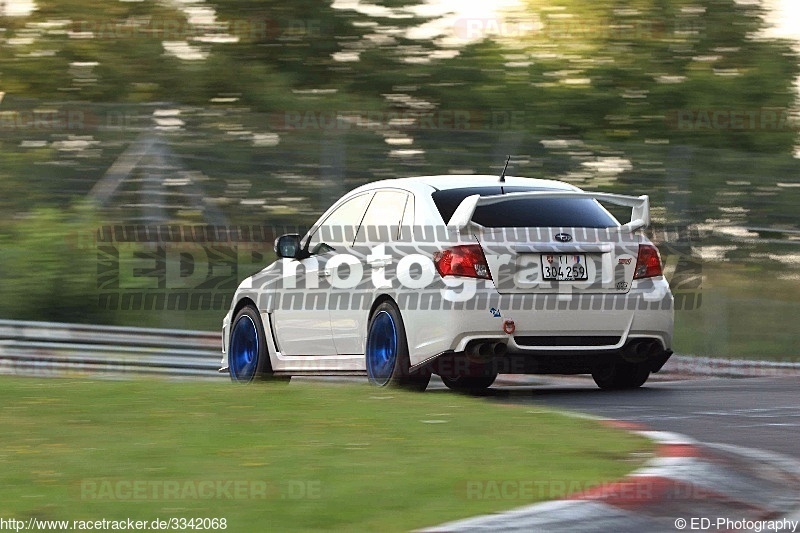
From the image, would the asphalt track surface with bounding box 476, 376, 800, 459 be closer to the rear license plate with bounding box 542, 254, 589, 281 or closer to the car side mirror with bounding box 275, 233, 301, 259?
the rear license plate with bounding box 542, 254, 589, 281

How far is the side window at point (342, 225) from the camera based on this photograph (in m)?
11.3

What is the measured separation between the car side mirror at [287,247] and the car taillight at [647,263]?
2.66 metres

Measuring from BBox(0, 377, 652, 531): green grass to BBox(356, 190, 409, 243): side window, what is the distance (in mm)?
1691

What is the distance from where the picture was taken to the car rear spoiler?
1027 centimetres

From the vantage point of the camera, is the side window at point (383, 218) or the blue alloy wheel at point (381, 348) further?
the side window at point (383, 218)

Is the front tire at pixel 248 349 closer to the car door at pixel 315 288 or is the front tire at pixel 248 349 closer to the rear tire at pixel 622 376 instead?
the car door at pixel 315 288

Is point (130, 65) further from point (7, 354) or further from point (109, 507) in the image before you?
point (109, 507)

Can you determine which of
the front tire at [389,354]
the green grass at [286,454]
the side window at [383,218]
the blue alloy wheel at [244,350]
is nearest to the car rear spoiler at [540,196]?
the side window at [383,218]

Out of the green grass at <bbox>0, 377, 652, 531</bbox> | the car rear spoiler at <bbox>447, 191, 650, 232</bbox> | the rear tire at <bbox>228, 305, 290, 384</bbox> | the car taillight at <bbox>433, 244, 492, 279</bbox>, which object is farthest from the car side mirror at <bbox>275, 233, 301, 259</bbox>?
the green grass at <bbox>0, 377, 652, 531</bbox>

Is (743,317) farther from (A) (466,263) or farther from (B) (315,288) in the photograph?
(A) (466,263)

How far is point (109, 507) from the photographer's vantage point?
18.0ft

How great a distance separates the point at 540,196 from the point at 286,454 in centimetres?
431

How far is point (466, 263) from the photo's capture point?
10.2 m

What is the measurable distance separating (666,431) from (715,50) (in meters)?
15.2
